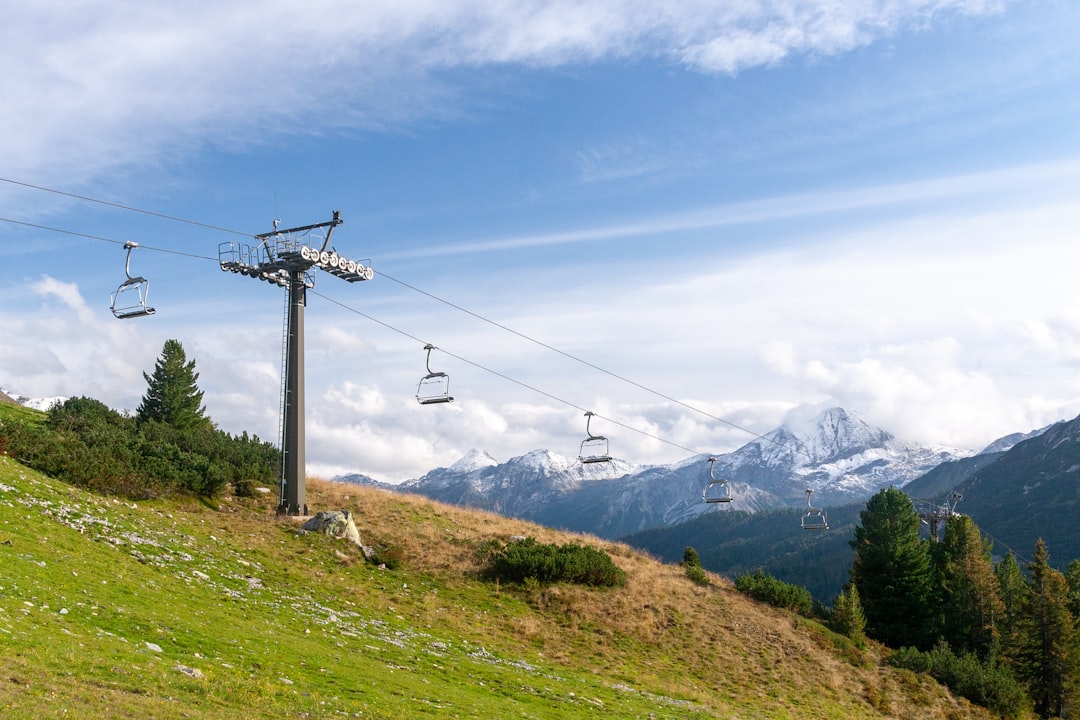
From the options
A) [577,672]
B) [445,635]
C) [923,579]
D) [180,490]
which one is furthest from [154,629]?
[923,579]

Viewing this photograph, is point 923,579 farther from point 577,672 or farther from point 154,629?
point 154,629

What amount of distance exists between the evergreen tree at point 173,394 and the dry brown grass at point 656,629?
53.4 feet

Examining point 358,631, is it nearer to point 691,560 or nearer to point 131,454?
point 131,454

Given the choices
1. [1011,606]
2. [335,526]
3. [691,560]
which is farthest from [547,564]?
[1011,606]

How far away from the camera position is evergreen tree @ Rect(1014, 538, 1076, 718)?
189 feet

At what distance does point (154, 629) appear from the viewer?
2403cm

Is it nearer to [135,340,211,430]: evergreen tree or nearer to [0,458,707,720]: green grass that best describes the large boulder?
[0,458,707,720]: green grass

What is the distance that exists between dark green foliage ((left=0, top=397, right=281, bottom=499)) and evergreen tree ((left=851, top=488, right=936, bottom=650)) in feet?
150

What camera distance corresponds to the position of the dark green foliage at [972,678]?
158 feet

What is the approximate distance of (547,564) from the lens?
46.6m

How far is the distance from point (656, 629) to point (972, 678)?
2030 centimetres

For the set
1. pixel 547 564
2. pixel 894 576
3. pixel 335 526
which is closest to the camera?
pixel 335 526

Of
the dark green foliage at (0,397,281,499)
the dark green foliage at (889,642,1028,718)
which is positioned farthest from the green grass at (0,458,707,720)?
the dark green foliage at (889,642,1028,718)

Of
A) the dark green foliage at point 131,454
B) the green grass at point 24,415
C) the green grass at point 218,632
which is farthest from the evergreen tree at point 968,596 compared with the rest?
the green grass at point 24,415
